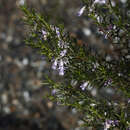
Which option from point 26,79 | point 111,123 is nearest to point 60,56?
point 111,123

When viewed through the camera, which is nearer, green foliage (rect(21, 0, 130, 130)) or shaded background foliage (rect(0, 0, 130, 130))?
green foliage (rect(21, 0, 130, 130))

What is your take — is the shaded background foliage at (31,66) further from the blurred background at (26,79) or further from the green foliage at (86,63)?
the green foliage at (86,63)

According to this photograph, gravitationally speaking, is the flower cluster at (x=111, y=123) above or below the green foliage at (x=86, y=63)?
below

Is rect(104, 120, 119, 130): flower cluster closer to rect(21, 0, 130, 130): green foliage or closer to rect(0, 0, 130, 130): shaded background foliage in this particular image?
rect(21, 0, 130, 130): green foliage

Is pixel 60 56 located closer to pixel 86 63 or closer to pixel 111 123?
pixel 86 63

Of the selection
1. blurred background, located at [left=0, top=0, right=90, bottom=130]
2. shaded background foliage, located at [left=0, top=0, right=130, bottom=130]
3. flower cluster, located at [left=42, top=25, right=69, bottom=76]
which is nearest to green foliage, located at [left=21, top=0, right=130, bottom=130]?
flower cluster, located at [left=42, top=25, right=69, bottom=76]

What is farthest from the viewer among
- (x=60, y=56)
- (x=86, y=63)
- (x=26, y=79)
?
(x=26, y=79)

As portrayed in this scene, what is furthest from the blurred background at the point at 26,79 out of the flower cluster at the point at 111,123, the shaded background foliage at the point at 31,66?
the flower cluster at the point at 111,123

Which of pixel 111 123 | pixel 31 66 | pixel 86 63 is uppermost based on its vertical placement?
pixel 86 63
